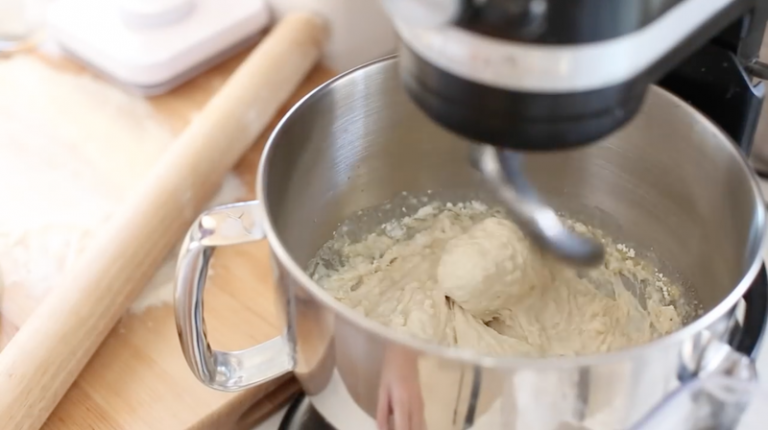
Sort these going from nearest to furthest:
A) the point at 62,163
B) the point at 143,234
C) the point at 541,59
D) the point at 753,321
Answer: the point at 541,59 < the point at 753,321 < the point at 143,234 < the point at 62,163

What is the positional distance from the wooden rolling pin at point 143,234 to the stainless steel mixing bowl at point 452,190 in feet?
0.38

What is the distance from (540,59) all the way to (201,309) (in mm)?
215

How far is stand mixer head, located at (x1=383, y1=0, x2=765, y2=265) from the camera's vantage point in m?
0.29

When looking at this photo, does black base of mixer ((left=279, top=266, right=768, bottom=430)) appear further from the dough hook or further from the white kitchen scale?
the white kitchen scale

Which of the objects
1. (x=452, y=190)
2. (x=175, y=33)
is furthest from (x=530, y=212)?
(x=175, y=33)

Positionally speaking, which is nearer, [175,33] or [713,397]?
[713,397]

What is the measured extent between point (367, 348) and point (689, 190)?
Answer: 24 centimetres

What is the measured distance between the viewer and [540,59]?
0.29 metres

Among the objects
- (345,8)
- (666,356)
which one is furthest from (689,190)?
(345,8)

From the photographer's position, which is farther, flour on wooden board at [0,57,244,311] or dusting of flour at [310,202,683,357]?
flour on wooden board at [0,57,244,311]

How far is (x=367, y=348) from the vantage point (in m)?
0.34

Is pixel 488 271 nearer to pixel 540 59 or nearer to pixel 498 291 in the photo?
pixel 498 291

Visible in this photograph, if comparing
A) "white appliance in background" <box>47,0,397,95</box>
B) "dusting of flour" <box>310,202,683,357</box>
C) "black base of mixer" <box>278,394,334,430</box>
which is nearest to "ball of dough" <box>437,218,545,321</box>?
"dusting of flour" <box>310,202,683,357</box>

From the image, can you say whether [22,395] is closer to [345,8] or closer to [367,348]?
[367,348]
